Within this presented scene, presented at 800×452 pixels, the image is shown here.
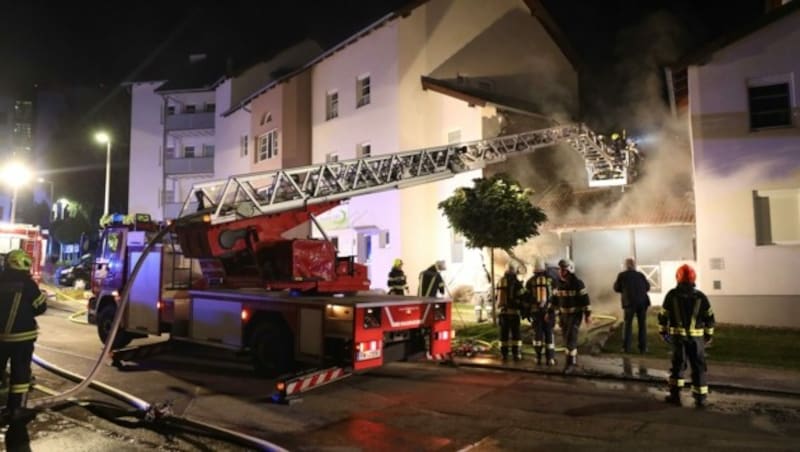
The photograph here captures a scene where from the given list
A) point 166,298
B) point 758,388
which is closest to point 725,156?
point 758,388

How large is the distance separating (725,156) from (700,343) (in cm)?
806

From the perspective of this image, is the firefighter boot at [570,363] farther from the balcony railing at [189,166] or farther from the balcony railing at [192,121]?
the balcony railing at [192,121]

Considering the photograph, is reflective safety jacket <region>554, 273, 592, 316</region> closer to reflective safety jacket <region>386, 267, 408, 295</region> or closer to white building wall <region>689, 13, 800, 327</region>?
reflective safety jacket <region>386, 267, 408, 295</region>

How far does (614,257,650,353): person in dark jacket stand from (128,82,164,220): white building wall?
32.1m

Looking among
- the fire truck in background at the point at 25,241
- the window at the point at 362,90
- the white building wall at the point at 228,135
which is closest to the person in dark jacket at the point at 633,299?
the window at the point at 362,90

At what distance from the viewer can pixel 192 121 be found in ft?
115

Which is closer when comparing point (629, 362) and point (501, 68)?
point (629, 362)

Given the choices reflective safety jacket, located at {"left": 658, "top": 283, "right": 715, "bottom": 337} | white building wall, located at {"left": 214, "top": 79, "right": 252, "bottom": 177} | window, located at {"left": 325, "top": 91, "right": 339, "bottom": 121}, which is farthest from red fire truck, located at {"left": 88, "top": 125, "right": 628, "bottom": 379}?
white building wall, located at {"left": 214, "top": 79, "right": 252, "bottom": 177}

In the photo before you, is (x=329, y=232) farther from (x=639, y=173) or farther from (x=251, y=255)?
(x=251, y=255)

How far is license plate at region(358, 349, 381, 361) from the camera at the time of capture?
682 centimetres

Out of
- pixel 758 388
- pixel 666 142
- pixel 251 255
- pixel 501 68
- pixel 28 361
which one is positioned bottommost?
pixel 758 388

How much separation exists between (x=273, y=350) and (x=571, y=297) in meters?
4.52

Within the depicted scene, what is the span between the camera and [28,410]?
604cm

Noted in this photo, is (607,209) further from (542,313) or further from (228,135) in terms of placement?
(228,135)
